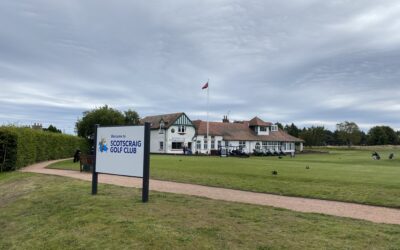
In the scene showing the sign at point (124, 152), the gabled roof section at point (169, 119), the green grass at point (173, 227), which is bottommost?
A: the green grass at point (173, 227)

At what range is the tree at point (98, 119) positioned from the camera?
171 feet

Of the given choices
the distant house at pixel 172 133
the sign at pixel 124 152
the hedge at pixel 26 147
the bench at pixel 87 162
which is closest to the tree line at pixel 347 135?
the distant house at pixel 172 133

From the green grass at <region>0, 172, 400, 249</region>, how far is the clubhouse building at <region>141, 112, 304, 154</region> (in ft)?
160

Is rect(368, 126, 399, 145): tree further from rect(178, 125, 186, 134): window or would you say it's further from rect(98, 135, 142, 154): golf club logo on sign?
rect(98, 135, 142, 154): golf club logo on sign

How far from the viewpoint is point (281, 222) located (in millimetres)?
7359

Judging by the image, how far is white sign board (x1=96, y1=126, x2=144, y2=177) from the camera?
1024 cm

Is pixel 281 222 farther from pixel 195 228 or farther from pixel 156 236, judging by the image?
pixel 156 236

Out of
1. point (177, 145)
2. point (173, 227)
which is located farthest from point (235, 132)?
point (173, 227)

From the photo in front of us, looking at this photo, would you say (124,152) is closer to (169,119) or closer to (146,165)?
(146,165)

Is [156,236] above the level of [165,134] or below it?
below

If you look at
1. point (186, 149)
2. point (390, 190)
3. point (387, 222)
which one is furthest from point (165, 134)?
point (387, 222)

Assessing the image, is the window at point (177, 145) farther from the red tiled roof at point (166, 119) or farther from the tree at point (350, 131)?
the tree at point (350, 131)

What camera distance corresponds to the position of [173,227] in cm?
698

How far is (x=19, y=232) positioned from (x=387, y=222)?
8047 mm
